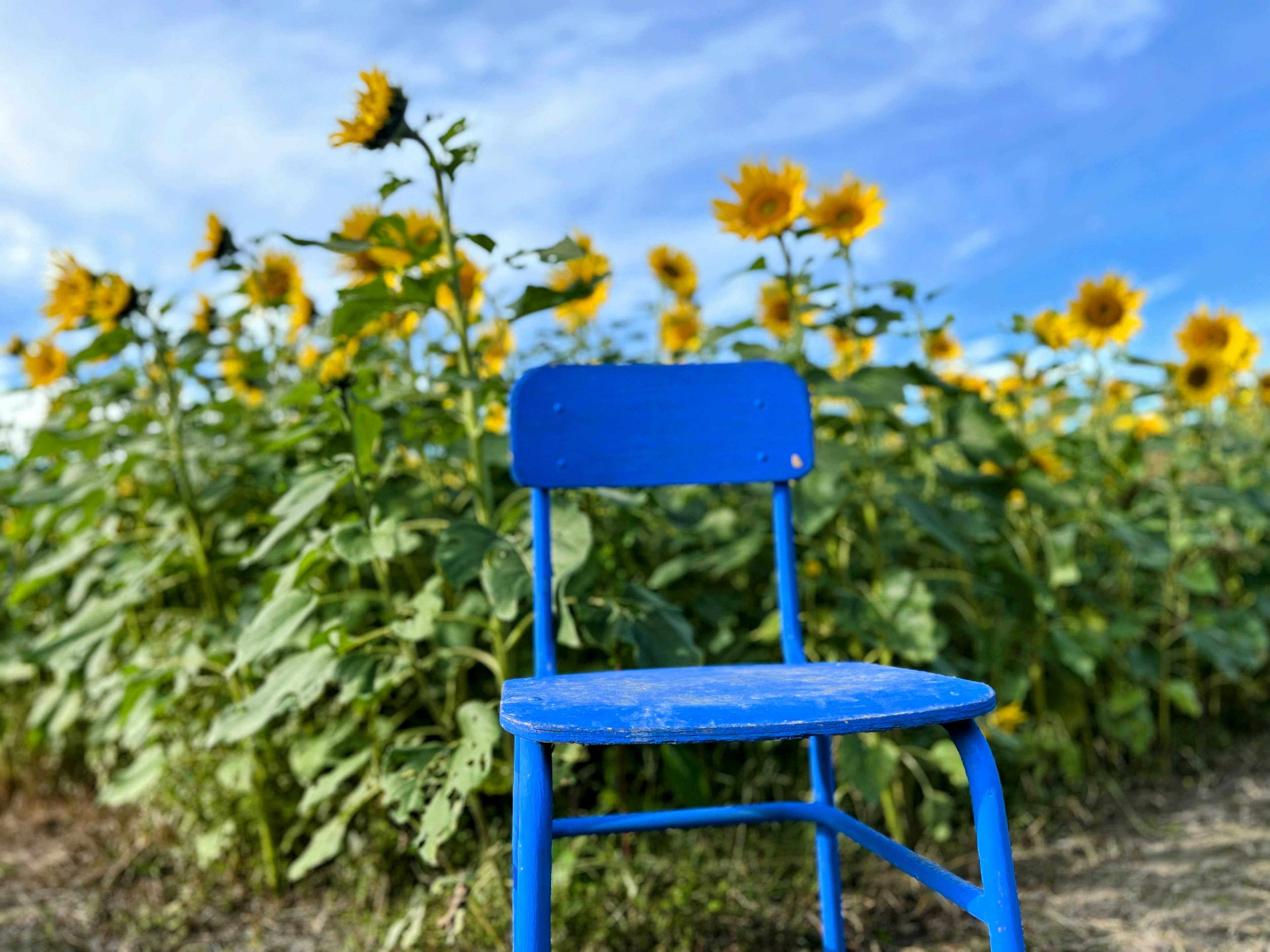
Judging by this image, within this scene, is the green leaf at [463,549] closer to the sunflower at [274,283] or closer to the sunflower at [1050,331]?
the sunflower at [274,283]

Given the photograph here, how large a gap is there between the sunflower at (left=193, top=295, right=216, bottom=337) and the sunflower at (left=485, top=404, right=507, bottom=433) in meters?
0.75

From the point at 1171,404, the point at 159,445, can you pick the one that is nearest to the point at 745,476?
the point at 159,445

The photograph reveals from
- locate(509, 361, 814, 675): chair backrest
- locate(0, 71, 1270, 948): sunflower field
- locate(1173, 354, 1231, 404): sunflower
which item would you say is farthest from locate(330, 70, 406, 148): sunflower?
locate(1173, 354, 1231, 404): sunflower

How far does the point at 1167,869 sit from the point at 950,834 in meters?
0.45

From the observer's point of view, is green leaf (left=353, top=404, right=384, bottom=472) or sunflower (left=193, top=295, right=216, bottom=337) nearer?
green leaf (left=353, top=404, right=384, bottom=472)

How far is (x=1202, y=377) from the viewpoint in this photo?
3.05 m

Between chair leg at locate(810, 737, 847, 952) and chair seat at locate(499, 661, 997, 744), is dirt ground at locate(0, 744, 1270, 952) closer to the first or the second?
chair leg at locate(810, 737, 847, 952)

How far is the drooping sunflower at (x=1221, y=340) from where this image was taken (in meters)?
3.09

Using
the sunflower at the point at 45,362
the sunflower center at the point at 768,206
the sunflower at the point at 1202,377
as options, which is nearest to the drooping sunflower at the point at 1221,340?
the sunflower at the point at 1202,377

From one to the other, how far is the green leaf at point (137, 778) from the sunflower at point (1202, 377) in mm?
2877

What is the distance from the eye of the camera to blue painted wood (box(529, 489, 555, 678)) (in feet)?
4.58

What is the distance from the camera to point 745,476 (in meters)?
1.59

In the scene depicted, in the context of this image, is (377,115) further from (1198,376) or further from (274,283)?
(1198,376)

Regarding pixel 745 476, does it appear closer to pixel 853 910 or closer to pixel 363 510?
pixel 363 510
